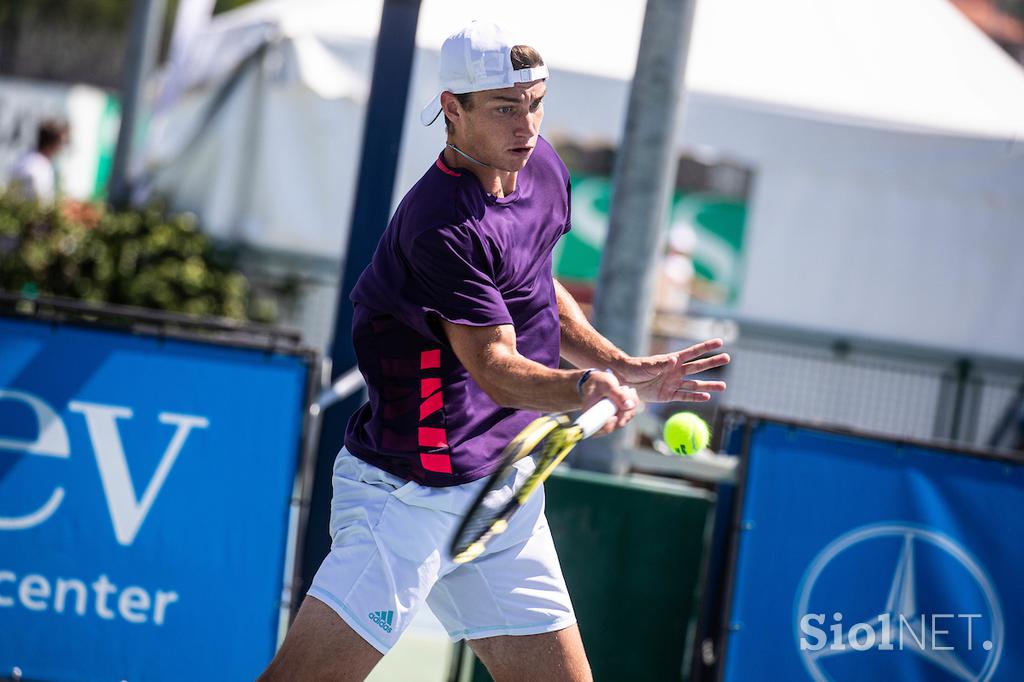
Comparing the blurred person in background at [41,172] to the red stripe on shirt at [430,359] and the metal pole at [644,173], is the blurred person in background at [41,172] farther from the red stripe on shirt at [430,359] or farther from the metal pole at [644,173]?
the red stripe on shirt at [430,359]

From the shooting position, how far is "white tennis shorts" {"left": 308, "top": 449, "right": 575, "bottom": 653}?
315 centimetres

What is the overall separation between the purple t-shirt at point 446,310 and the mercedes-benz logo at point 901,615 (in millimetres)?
1871

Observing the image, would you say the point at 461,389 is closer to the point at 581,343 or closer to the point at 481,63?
the point at 581,343

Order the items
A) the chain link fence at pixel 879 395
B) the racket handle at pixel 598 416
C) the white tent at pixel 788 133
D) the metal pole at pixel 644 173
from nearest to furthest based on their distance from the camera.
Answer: the racket handle at pixel 598 416, the metal pole at pixel 644 173, the white tent at pixel 788 133, the chain link fence at pixel 879 395

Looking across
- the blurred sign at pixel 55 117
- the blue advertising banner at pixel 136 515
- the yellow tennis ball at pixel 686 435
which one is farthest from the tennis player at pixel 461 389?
the blurred sign at pixel 55 117

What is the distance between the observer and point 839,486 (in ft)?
15.9

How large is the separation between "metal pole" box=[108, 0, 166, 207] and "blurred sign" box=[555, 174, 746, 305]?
432 cm

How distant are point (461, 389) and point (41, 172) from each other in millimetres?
8299

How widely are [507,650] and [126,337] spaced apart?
2.28 m

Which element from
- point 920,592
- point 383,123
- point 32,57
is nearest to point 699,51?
point 383,123

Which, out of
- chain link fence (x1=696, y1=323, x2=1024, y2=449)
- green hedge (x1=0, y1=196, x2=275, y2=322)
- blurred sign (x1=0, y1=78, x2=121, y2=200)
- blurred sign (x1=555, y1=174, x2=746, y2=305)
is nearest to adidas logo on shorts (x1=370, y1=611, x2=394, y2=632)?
chain link fence (x1=696, y1=323, x2=1024, y2=449)

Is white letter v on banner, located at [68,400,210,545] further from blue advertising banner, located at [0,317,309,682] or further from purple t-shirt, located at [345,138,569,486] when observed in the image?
purple t-shirt, located at [345,138,569,486]

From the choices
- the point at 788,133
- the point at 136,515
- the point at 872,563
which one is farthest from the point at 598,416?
the point at 788,133

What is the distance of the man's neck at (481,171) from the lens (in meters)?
3.18
